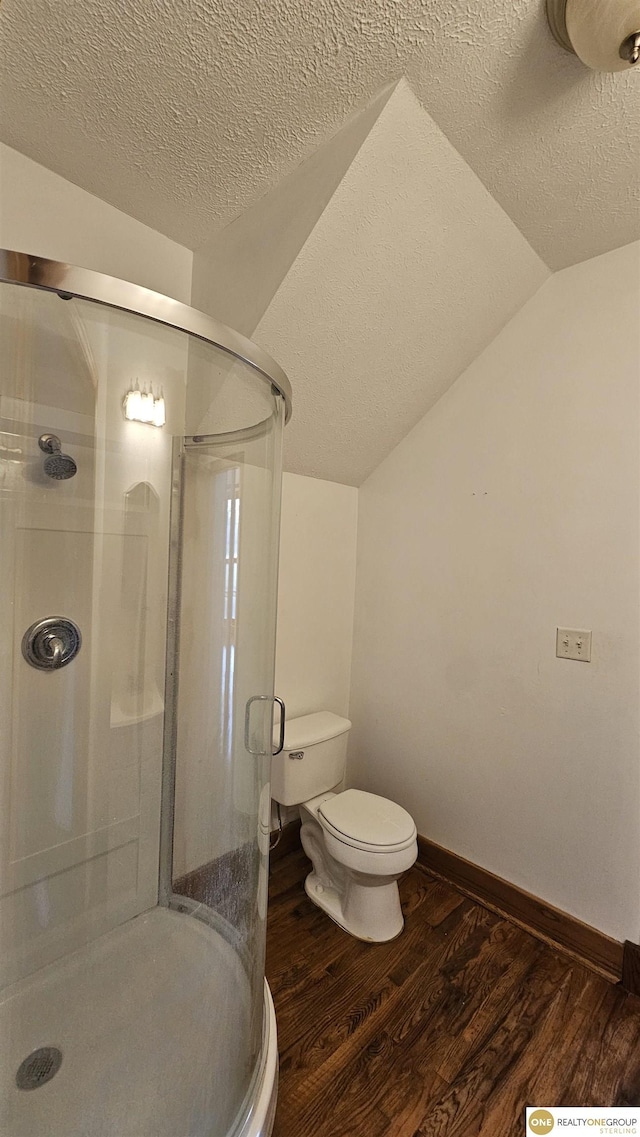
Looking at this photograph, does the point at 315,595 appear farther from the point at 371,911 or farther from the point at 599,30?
the point at 599,30

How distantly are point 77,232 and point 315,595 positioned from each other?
1.49 m

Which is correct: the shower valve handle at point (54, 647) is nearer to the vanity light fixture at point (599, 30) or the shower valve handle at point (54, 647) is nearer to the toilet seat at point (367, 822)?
the toilet seat at point (367, 822)

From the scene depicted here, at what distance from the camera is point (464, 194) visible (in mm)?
1301

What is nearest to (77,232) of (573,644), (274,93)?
(274,93)

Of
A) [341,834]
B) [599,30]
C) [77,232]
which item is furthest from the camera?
[341,834]

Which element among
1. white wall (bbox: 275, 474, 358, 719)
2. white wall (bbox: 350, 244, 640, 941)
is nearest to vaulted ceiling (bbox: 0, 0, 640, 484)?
white wall (bbox: 350, 244, 640, 941)

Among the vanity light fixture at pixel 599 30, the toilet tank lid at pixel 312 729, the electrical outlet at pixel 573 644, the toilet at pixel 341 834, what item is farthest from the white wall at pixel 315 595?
the vanity light fixture at pixel 599 30

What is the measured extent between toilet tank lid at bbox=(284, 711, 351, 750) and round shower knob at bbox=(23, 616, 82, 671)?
886mm

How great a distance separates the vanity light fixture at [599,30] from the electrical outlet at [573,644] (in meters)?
1.42

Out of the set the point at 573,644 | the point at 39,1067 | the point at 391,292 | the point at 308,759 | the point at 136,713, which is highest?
the point at 391,292

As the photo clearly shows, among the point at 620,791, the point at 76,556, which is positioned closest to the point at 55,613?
the point at 76,556

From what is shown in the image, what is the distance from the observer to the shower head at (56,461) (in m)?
1.14

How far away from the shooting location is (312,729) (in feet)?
6.22

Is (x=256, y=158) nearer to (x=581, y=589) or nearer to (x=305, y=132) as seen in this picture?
(x=305, y=132)
